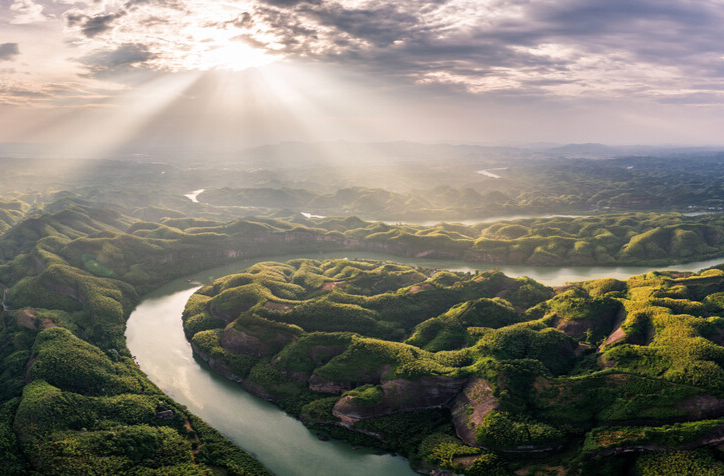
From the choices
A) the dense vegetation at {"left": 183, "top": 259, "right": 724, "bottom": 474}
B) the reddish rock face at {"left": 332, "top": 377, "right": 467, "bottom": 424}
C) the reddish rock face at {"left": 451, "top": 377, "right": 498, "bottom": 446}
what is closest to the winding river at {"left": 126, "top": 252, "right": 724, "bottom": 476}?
the dense vegetation at {"left": 183, "top": 259, "right": 724, "bottom": 474}

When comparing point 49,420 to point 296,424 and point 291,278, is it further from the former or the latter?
point 291,278

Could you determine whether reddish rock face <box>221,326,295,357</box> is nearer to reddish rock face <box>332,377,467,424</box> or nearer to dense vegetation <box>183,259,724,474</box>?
dense vegetation <box>183,259,724,474</box>

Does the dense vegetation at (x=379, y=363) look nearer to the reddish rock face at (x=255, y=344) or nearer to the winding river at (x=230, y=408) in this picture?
the reddish rock face at (x=255, y=344)

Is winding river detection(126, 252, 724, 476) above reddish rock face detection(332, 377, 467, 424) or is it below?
below

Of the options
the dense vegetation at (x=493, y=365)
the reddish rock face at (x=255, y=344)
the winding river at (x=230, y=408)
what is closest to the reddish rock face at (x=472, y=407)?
the dense vegetation at (x=493, y=365)

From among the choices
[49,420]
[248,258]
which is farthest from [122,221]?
[49,420]

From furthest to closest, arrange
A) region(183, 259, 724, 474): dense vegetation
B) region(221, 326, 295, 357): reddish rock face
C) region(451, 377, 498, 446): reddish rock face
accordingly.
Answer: region(221, 326, 295, 357): reddish rock face, region(451, 377, 498, 446): reddish rock face, region(183, 259, 724, 474): dense vegetation
